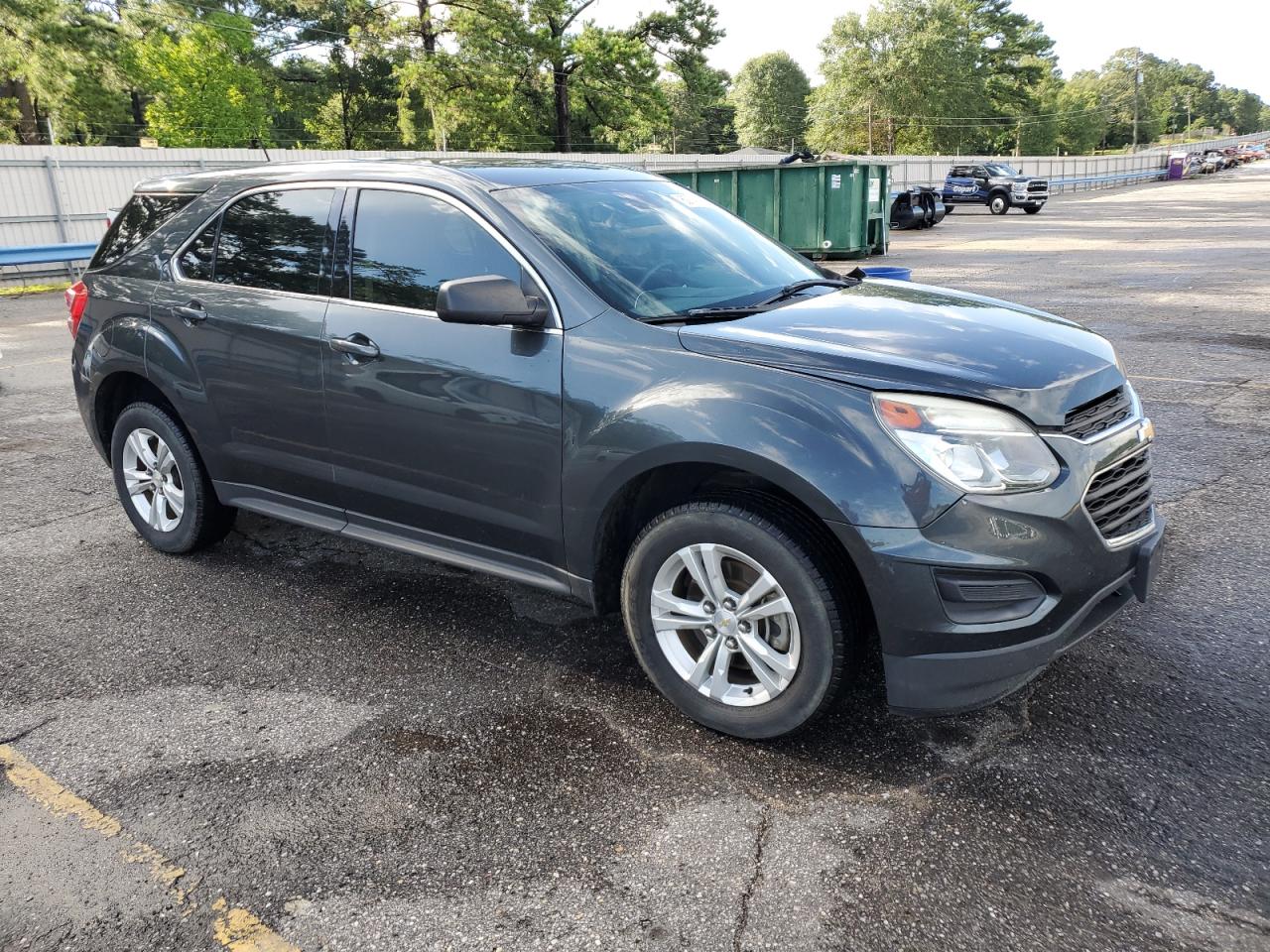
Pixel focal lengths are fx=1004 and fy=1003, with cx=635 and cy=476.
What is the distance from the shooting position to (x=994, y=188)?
121 feet

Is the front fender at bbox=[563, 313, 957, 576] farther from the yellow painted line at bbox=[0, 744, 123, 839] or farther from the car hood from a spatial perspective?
the yellow painted line at bbox=[0, 744, 123, 839]

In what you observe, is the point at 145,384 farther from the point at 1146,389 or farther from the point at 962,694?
the point at 1146,389

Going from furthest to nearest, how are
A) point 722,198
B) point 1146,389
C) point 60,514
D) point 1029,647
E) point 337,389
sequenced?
point 722,198 < point 1146,389 < point 60,514 < point 337,389 < point 1029,647

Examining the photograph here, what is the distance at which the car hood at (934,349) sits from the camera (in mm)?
2893

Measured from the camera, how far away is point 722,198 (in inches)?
706

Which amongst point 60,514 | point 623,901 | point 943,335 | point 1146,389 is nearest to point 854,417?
point 943,335

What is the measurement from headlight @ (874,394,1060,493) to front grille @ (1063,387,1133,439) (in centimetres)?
18

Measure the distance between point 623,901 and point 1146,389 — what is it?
22.9 ft

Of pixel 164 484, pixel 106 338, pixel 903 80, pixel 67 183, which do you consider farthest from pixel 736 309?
pixel 903 80

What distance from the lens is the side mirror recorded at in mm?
3256

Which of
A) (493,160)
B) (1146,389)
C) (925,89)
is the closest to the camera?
(493,160)

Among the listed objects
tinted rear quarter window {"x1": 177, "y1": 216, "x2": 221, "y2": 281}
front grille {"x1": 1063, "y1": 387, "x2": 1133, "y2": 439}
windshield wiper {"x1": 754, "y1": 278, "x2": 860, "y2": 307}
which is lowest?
front grille {"x1": 1063, "y1": 387, "x2": 1133, "y2": 439}

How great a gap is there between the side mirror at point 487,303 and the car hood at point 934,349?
21.2 inches

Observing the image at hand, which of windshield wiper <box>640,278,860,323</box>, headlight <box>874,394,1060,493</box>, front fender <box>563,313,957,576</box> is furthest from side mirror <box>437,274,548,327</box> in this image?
headlight <box>874,394,1060,493</box>
